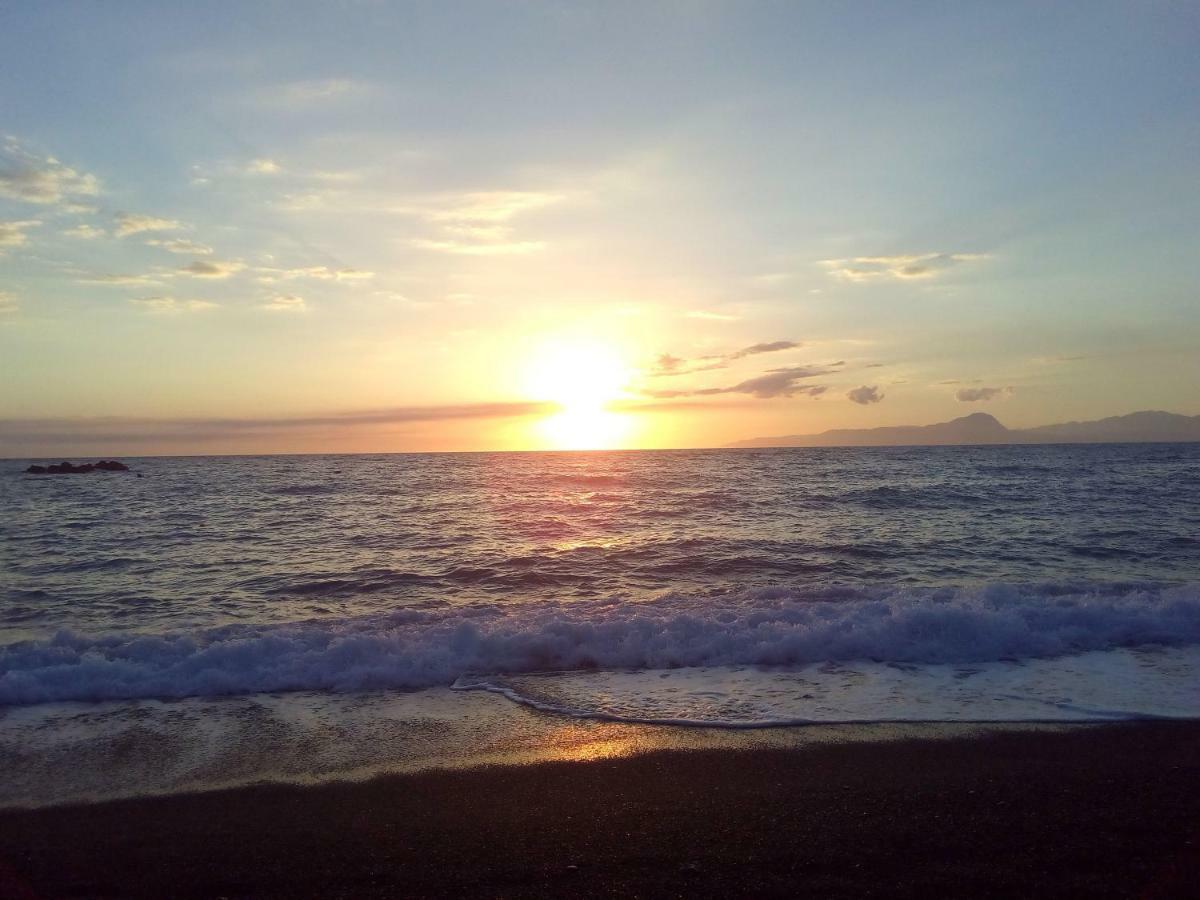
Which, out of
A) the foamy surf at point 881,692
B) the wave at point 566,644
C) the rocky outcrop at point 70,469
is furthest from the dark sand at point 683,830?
the rocky outcrop at point 70,469

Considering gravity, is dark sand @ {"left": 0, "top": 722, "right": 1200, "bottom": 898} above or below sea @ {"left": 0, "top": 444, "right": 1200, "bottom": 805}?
above

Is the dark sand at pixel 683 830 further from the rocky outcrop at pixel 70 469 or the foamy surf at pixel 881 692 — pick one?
the rocky outcrop at pixel 70 469

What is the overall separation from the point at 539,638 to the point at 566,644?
47 cm

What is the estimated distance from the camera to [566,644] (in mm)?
12023

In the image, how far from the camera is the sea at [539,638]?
868 cm

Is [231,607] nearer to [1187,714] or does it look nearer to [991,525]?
[1187,714]

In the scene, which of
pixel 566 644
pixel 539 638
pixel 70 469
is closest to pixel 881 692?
pixel 566 644

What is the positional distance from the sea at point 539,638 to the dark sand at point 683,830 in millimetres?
868

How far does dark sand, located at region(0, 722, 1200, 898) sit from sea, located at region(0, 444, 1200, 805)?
0.87 metres

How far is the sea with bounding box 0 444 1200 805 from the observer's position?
8680 mm

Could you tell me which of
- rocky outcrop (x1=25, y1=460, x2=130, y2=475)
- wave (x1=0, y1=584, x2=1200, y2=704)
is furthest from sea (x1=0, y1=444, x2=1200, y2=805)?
rocky outcrop (x1=25, y1=460, x2=130, y2=475)

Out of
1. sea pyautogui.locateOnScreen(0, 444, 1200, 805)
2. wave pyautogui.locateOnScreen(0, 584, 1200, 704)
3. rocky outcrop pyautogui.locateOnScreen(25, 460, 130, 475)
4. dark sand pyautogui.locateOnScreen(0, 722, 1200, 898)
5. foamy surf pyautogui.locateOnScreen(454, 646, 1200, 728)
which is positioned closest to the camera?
dark sand pyautogui.locateOnScreen(0, 722, 1200, 898)

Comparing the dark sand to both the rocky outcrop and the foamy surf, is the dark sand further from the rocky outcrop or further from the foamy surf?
the rocky outcrop

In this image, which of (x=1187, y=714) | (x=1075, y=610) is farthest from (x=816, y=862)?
(x=1075, y=610)
